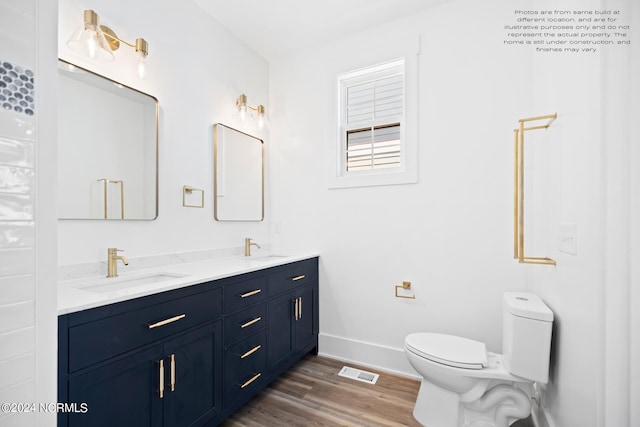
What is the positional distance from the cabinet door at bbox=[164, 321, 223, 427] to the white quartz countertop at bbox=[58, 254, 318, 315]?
0.86 ft

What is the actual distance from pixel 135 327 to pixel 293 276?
3.98ft

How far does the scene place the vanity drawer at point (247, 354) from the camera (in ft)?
5.60

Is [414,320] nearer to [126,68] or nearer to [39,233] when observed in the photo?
[39,233]

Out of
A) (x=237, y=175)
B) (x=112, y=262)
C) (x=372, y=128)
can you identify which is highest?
(x=372, y=128)

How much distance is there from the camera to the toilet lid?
5.28ft

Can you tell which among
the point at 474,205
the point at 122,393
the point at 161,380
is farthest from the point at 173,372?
the point at 474,205

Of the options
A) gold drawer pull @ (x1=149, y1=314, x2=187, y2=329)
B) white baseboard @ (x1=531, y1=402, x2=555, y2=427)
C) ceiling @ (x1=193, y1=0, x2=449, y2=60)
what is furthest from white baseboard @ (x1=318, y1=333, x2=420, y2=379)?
ceiling @ (x1=193, y1=0, x2=449, y2=60)

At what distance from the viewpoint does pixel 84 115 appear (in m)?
1.59

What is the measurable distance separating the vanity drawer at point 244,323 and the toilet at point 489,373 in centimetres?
94

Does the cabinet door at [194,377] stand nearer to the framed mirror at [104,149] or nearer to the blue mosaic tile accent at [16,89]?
the framed mirror at [104,149]

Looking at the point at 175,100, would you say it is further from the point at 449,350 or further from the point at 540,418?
the point at 540,418

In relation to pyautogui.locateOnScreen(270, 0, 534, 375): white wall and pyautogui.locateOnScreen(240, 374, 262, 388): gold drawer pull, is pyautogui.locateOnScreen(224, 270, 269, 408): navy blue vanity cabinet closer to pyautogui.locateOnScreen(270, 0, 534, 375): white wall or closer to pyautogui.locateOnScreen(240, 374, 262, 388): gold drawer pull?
pyautogui.locateOnScreen(240, 374, 262, 388): gold drawer pull

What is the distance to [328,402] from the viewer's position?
6.38 ft

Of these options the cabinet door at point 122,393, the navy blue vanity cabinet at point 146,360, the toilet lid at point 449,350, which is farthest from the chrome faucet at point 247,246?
the toilet lid at point 449,350
